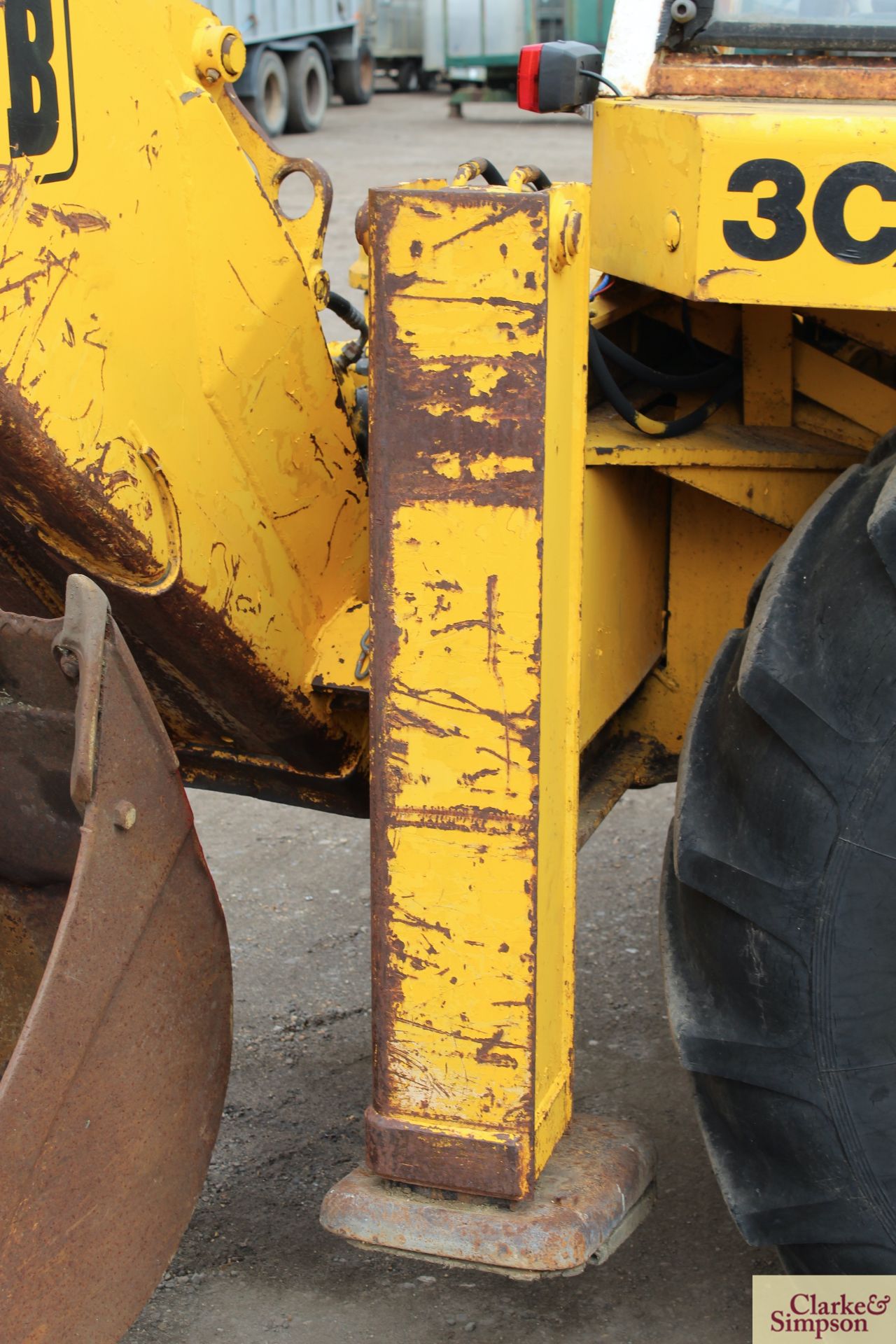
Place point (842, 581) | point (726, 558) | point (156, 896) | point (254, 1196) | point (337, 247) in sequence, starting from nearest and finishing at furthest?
1. point (842, 581)
2. point (156, 896)
3. point (726, 558)
4. point (254, 1196)
5. point (337, 247)

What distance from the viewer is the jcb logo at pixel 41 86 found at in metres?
1.39

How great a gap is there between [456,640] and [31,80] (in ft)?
2.13

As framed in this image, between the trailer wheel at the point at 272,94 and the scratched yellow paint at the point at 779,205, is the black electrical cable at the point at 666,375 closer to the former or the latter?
the scratched yellow paint at the point at 779,205

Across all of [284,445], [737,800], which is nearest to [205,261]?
[284,445]

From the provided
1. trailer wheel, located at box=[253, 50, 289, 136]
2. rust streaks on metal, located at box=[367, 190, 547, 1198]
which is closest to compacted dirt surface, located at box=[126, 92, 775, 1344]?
rust streaks on metal, located at box=[367, 190, 547, 1198]

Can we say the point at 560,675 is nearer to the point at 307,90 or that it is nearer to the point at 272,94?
the point at 272,94

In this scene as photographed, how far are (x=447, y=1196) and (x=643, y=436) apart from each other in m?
0.87

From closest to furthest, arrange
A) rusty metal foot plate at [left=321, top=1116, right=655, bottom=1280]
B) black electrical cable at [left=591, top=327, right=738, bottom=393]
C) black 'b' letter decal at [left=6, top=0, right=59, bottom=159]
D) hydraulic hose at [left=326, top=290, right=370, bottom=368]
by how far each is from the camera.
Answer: black 'b' letter decal at [left=6, top=0, right=59, bottom=159] → rusty metal foot plate at [left=321, top=1116, right=655, bottom=1280] → black electrical cable at [left=591, top=327, right=738, bottom=393] → hydraulic hose at [left=326, top=290, right=370, bottom=368]

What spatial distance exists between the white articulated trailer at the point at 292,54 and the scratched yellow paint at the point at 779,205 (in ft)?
41.6

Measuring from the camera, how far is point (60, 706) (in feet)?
5.36

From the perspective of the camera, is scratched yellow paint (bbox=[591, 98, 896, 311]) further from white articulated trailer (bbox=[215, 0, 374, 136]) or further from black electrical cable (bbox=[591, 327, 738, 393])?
white articulated trailer (bbox=[215, 0, 374, 136])

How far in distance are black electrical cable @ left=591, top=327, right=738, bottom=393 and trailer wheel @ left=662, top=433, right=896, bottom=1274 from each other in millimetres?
405

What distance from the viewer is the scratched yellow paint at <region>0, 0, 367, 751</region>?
4.81 ft

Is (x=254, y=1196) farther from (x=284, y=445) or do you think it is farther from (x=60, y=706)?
(x=284, y=445)
